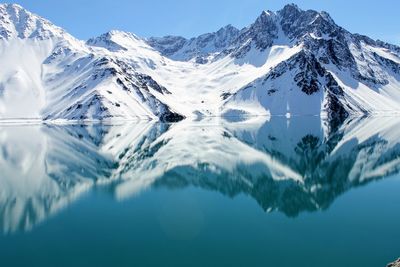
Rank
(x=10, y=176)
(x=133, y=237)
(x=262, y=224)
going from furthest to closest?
1. (x=10, y=176)
2. (x=262, y=224)
3. (x=133, y=237)

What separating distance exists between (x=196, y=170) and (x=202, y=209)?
1144 inches

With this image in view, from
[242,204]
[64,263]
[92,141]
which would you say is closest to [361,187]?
[242,204]

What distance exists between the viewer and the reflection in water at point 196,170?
56.8m

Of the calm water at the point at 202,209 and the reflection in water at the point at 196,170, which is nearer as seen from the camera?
the calm water at the point at 202,209

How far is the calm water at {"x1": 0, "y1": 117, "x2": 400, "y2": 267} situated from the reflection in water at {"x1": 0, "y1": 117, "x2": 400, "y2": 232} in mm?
228

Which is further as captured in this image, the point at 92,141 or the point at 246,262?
the point at 92,141

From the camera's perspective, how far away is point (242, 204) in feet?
175

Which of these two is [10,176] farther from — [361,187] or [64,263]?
[361,187]

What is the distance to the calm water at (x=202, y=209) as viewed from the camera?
35.4 metres

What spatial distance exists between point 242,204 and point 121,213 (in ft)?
49.1

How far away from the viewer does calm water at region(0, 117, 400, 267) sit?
35.4 m

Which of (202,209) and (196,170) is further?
(196,170)

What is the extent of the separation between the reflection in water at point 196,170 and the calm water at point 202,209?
0.75ft

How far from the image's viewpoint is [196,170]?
80250mm
